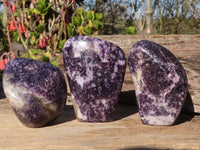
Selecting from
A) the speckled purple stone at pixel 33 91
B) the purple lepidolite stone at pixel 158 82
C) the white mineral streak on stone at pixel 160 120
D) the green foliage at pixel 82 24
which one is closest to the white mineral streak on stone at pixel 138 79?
the purple lepidolite stone at pixel 158 82

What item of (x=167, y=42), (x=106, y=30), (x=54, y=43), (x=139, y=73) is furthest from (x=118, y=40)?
(x=106, y=30)

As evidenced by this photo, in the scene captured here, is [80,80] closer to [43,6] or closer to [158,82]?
[158,82]

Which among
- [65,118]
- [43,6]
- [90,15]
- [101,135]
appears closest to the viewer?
[101,135]

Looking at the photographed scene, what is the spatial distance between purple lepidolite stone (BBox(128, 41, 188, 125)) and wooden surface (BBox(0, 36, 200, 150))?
0.25 ft

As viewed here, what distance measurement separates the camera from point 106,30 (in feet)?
13.6

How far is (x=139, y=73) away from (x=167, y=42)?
48 centimetres

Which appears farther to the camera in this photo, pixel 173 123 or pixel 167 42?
pixel 167 42

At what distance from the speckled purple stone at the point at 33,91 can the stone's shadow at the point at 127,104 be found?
1.58ft

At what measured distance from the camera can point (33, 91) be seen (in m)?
1.26

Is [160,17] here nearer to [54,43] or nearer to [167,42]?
[54,43]

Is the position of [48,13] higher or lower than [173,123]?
higher

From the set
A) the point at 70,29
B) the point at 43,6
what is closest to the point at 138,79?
the point at 70,29

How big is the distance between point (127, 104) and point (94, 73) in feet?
2.17

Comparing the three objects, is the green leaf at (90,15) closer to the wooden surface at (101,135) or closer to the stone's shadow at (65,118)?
the stone's shadow at (65,118)
